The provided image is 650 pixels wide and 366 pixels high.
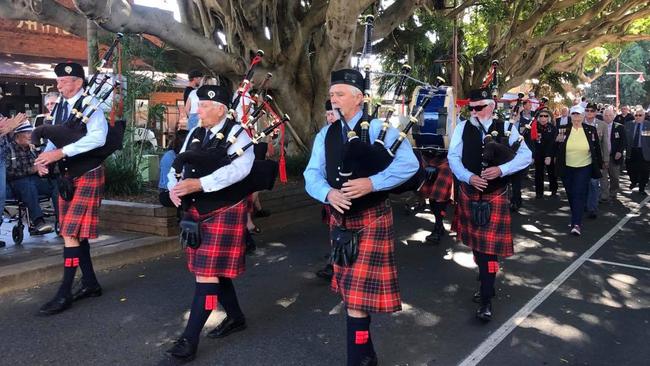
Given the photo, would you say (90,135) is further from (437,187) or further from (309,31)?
(309,31)

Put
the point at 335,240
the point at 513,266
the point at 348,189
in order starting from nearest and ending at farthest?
the point at 348,189 → the point at 335,240 → the point at 513,266

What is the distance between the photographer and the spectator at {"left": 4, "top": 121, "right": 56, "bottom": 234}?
6.28 m

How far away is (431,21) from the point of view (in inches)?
511

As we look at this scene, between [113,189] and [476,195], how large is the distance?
5.21 m

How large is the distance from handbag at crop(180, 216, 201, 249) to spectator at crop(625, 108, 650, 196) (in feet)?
34.7

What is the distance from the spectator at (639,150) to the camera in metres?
11.4

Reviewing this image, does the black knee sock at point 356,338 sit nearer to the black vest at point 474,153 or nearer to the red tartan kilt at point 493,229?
the red tartan kilt at point 493,229

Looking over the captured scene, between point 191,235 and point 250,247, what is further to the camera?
point 250,247

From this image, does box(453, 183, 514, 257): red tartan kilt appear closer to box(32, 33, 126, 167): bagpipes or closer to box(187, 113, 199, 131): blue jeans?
box(32, 33, 126, 167): bagpipes

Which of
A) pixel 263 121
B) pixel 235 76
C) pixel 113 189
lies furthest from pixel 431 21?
pixel 113 189

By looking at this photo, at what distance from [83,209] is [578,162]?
6343mm

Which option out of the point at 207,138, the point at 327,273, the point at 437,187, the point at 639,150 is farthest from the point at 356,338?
the point at 639,150

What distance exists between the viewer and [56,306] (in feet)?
14.2

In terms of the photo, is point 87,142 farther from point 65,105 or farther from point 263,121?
point 263,121
